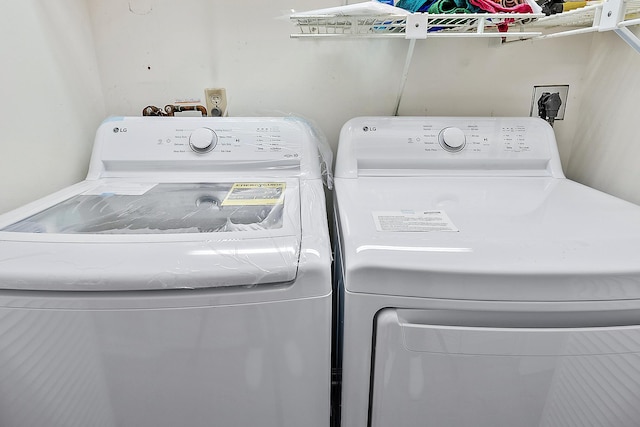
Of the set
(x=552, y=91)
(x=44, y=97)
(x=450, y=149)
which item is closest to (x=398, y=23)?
(x=450, y=149)

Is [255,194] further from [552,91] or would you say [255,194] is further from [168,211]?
[552,91]

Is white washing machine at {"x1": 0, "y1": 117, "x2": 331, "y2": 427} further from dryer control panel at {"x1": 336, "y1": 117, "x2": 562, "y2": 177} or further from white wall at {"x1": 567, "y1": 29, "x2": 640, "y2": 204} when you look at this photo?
white wall at {"x1": 567, "y1": 29, "x2": 640, "y2": 204}

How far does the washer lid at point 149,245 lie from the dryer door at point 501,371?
0.82 ft

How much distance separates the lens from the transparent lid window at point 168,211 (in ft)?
2.39

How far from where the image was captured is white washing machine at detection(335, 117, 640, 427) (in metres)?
0.58

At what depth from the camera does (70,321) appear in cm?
59

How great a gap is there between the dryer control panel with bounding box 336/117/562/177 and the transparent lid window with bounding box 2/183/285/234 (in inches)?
12.6

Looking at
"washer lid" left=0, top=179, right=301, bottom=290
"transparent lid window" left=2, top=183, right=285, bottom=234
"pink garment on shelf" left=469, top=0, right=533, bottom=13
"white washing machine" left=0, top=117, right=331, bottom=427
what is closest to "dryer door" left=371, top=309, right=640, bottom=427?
"white washing machine" left=0, top=117, right=331, bottom=427

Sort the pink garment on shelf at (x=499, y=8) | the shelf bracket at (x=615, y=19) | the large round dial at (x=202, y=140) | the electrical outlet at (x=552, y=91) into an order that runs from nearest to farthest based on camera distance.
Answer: the shelf bracket at (x=615, y=19) < the pink garment on shelf at (x=499, y=8) < the large round dial at (x=202, y=140) < the electrical outlet at (x=552, y=91)

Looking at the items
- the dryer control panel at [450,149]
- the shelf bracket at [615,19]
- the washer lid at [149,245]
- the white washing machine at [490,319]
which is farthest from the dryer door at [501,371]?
the shelf bracket at [615,19]

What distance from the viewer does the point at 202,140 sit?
108 centimetres

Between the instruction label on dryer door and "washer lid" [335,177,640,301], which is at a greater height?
the instruction label on dryer door

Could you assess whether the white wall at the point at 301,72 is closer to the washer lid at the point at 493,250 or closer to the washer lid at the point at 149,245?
the washer lid at the point at 149,245

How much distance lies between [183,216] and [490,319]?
0.68m
